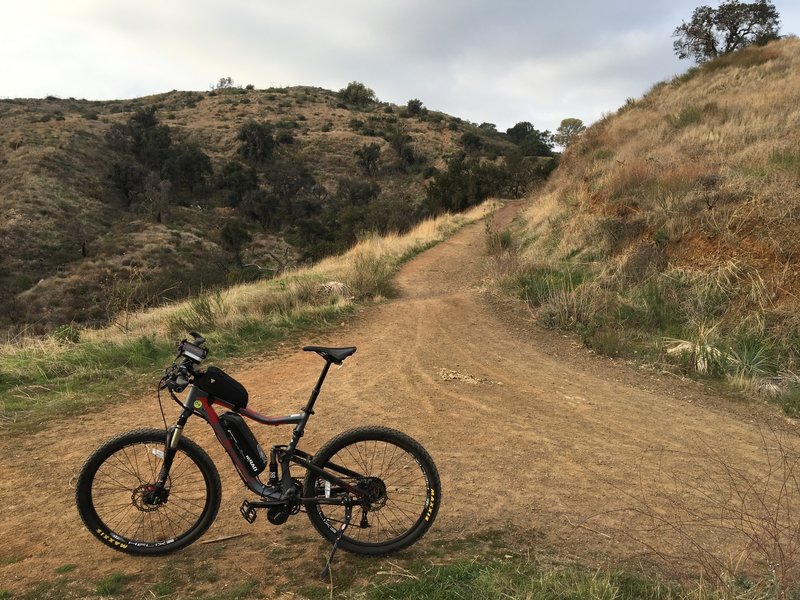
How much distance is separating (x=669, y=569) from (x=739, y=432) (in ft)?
10.3

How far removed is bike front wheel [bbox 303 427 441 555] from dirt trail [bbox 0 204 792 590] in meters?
0.23

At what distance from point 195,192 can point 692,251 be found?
1588 inches

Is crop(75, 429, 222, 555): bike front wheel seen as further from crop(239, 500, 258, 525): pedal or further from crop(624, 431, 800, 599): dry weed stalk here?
crop(624, 431, 800, 599): dry weed stalk

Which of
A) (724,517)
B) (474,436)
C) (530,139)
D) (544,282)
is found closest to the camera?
(724,517)

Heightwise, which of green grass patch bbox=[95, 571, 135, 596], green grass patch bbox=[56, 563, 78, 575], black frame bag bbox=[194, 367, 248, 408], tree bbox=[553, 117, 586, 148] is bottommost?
green grass patch bbox=[56, 563, 78, 575]

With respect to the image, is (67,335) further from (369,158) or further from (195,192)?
(369,158)

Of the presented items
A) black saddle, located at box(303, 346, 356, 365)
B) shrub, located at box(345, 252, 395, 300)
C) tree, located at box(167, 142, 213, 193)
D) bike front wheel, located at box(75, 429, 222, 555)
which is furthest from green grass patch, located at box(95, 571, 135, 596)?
tree, located at box(167, 142, 213, 193)

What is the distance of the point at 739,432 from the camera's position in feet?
17.7

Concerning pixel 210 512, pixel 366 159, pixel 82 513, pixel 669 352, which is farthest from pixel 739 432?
pixel 366 159

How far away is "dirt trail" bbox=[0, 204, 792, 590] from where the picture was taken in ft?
10.7

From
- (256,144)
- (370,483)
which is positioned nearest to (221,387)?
(370,483)

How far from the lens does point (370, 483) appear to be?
9.84 feet

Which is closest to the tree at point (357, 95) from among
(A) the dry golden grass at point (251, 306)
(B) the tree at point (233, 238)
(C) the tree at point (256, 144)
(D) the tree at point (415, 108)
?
(D) the tree at point (415, 108)

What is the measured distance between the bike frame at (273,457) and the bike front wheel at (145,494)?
0.22ft
